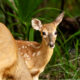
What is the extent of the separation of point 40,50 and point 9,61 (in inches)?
50.5

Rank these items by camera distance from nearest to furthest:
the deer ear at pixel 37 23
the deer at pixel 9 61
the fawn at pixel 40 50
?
the deer at pixel 9 61 → the fawn at pixel 40 50 → the deer ear at pixel 37 23

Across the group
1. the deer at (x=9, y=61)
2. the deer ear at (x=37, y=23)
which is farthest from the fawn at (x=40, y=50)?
the deer at (x=9, y=61)

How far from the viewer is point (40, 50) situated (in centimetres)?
268

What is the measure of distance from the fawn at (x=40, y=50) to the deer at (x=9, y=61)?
1.00 m

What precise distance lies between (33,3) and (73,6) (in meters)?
4.19

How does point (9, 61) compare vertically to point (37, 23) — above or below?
above

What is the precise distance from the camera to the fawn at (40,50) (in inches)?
98.7

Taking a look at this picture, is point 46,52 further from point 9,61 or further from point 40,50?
point 9,61

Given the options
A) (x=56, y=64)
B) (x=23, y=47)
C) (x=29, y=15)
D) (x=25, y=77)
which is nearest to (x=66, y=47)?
(x=56, y=64)

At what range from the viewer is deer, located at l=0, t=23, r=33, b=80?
1408mm

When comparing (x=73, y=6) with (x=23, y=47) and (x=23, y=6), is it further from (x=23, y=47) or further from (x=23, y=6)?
(x=23, y=47)

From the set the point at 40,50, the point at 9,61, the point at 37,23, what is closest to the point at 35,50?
the point at 40,50

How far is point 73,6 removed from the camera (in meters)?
7.19

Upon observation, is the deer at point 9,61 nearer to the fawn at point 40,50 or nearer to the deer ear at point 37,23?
the fawn at point 40,50
